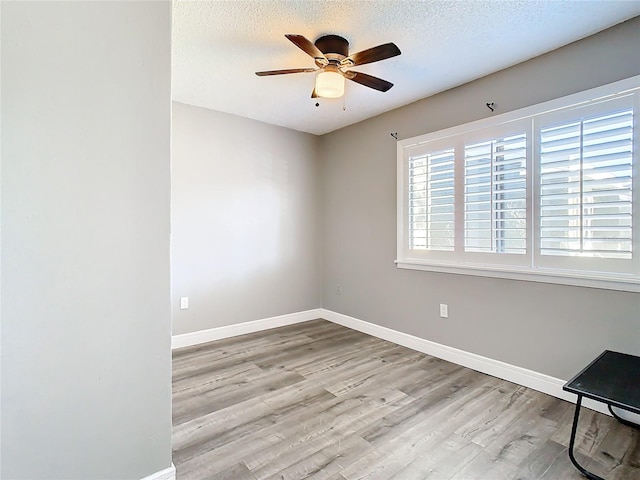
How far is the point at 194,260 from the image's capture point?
3.54 m

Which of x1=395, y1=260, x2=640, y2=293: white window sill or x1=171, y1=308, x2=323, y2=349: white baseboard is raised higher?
x1=395, y1=260, x2=640, y2=293: white window sill

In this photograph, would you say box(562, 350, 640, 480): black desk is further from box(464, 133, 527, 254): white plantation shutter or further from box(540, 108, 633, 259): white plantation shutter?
box(464, 133, 527, 254): white plantation shutter

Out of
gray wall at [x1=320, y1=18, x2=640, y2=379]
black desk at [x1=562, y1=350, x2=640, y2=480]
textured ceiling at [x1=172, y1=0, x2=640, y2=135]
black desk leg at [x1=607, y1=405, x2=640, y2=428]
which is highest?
textured ceiling at [x1=172, y1=0, x2=640, y2=135]

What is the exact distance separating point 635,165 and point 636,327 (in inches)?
40.2

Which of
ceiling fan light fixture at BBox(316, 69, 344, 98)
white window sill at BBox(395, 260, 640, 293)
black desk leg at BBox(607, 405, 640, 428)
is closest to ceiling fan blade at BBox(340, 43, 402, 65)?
ceiling fan light fixture at BBox(316, 69, 344, 98)

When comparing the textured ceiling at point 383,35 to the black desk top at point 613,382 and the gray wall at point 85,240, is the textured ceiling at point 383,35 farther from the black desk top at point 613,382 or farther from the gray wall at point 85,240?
the black desk top at point 613,382

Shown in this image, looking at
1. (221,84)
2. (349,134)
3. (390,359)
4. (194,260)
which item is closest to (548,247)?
(390,359)

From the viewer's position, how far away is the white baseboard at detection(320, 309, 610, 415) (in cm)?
239

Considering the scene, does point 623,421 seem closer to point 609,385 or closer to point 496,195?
point 609,385

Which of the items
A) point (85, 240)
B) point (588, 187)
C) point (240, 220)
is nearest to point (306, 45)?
point (85, 240)

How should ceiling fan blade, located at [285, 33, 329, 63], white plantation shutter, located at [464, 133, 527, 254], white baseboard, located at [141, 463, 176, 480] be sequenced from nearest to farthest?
white baseboard, located at [141, 463, 176, 480] < ceiling fan blade, located at [285, 33, 329, 63] < white plantation shutter, located at [464, 133, 527, 254]

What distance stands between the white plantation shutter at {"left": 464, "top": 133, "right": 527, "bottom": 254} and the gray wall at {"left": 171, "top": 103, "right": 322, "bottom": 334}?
2160mm

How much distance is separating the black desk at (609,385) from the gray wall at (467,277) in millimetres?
313

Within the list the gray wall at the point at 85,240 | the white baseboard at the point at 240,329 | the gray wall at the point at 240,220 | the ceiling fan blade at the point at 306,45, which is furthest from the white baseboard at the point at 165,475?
the ceiling fan blade at the point at 306,45
